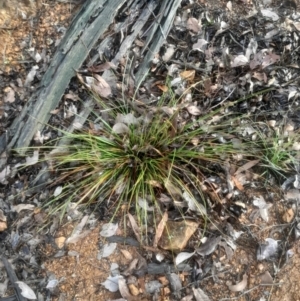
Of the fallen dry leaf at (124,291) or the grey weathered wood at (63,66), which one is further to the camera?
the grey weathered wood at (63,66)

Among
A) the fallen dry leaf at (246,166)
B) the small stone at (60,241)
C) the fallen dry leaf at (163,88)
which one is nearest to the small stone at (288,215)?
the fallen dry leaf at (246,166)

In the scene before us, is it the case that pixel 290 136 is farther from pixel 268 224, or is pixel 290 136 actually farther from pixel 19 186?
pixel 19 186

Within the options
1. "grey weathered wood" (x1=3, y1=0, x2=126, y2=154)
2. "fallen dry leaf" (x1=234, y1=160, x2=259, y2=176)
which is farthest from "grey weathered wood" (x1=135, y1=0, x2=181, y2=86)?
"fallen dry leaf" (x1=234, y1=160, x2=259, y2=176)

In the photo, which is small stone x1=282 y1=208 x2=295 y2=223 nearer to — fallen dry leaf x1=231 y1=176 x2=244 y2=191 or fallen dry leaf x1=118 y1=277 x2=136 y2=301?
fallen dry leaf x1=231 y1=176 x2=244 y2=191

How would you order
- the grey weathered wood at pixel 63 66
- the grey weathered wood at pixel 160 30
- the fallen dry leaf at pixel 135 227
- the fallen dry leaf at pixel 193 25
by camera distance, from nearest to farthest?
the fallen dry leaf at pixel 135 227 < the grey weathered wood at pixel 63 66 < the grey weathered wood at pixel 160 30 < the fallen dry leaf at pixel 193 25

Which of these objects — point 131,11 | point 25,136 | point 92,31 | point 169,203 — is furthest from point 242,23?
point 25,136

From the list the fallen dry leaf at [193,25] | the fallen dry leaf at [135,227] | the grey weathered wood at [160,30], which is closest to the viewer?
the fallen dry leaf at [135,227]

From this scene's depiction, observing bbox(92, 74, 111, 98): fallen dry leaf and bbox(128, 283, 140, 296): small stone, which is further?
bbox(92, 74, 111, 98): fallen dry leaf

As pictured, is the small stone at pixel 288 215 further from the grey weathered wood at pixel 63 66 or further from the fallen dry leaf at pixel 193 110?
the grey weathered wood at pixel 63 66

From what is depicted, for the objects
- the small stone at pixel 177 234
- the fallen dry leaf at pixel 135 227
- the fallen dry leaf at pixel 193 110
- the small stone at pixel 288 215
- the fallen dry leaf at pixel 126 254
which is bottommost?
the small stone at pixel 288 215
